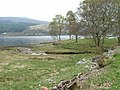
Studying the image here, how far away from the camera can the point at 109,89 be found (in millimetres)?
16703

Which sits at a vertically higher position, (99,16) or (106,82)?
(99,16)

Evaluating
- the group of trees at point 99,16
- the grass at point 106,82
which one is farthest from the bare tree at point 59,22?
the grass at point 106,82

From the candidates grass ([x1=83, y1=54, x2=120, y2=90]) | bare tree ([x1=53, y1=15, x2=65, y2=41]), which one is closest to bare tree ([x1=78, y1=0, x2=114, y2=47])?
grass ([x1=83, y1=54, x2=120, y2=90])

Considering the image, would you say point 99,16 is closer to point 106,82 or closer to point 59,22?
point 106,82

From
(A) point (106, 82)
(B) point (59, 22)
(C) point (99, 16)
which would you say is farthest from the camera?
(B) point (59, 22)

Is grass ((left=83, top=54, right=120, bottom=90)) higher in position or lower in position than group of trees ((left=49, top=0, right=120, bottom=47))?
lower

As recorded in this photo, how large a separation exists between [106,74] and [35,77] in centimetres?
990

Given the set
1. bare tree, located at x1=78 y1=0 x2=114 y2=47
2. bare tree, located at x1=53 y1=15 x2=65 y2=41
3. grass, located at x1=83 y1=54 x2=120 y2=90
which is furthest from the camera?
bare tree, located at x1=53 y1=15 x2=65 y2=41

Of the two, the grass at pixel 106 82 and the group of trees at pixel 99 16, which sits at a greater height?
the group of trees at pixel 99 16

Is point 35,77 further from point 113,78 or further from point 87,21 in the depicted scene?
point 87,21

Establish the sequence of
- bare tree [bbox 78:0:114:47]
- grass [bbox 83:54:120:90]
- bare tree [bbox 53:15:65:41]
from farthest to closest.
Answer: bare tree [bbox 53:15:65:41], bare tree [bbox 78:0:114:47], grass [bbox 83:54:120:90]

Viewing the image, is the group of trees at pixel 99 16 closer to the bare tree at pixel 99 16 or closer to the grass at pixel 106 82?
the bare tree at pixel 99 16

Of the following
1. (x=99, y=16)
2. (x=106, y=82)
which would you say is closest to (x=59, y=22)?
(x=99, y=16)

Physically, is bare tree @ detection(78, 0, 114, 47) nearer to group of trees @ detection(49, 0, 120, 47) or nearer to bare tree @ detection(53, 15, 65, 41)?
group of trees @ detection(49, 0, 120, 47)
